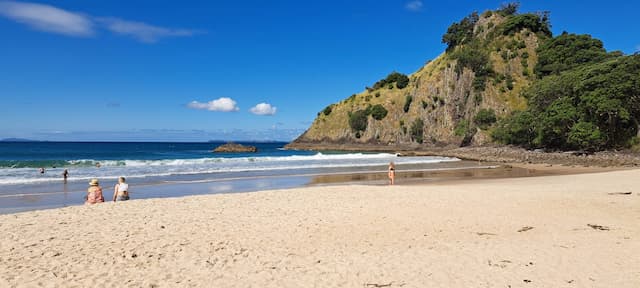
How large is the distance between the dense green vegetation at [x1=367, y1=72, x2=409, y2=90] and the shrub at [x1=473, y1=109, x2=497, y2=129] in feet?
107

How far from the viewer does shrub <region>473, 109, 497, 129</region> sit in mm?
68500

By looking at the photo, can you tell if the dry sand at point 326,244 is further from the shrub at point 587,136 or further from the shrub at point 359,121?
the shrub at point 359,121

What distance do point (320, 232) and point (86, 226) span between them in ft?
18.5

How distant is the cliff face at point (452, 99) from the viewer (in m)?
72.5

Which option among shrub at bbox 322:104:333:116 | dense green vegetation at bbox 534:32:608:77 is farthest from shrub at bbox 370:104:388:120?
dense green vegetation at bbox 534:32:608:77

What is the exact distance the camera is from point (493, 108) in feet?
233

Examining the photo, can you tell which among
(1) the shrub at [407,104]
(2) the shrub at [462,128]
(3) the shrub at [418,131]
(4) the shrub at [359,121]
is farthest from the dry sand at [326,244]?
(4) the shrub at [359,121]

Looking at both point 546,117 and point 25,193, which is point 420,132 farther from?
point 25,193

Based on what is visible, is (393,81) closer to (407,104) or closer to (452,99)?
(407,104)

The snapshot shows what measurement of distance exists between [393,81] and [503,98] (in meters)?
37.8

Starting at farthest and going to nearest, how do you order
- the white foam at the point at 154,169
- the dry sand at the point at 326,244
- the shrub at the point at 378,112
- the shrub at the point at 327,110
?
the shrub at the point at 327,110, the shrub at the point at 378,112, the white foam at the point at 154,169, the dry sand at the point at 326,244

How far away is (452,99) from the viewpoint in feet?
258

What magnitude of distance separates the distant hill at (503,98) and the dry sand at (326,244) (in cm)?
3311

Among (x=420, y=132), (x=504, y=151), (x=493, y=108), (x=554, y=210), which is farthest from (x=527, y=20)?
(x=554, y=210)
